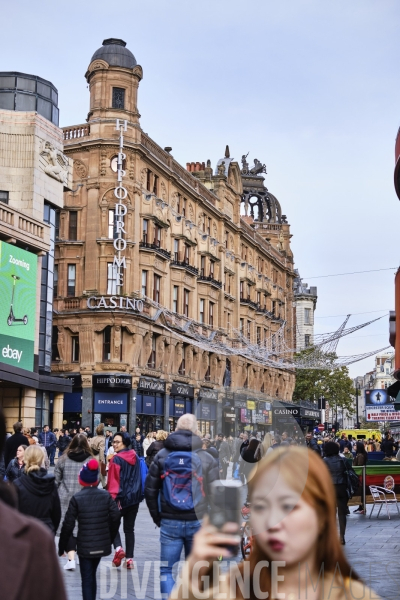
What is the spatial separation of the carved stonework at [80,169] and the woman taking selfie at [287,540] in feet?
145

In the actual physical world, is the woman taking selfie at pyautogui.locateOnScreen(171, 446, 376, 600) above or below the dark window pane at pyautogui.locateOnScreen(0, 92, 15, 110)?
below

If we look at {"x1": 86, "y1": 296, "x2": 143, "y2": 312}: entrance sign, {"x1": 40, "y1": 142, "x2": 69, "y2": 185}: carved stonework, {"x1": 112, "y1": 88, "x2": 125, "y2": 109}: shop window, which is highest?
{"x1": 112, "y1": 88, "x2": 125, "y2": 109}: shop window

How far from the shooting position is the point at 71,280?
45.5 m

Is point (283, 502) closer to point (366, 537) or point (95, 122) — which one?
point (366, 537)

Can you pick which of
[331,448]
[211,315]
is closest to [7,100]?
[211,315]

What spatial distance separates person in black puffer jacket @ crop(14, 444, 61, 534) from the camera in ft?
28.9

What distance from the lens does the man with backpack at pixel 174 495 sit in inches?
271

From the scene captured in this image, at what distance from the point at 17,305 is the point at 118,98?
16.3 meters

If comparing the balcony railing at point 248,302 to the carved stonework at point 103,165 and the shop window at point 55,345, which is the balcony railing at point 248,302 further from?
the carved stonework at point 103,165

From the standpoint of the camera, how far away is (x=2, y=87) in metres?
38.7

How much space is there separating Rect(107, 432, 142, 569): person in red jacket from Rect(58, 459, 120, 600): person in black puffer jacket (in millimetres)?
2635

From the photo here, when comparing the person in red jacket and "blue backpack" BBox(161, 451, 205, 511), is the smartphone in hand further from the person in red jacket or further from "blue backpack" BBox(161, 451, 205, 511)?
the person in red jacket

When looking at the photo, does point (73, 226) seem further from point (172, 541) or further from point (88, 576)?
point (172, 541)

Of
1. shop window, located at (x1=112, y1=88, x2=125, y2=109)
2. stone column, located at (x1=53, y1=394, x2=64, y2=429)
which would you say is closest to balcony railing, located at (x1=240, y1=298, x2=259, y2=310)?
shop window, located at (x1=112, y1=88, x2=125, y2=109)
